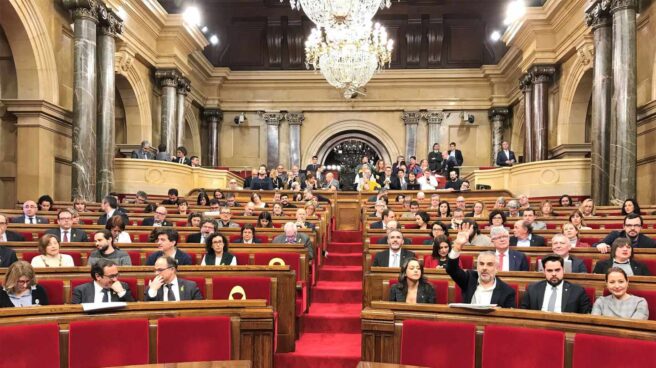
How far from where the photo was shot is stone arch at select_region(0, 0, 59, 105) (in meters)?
9.33

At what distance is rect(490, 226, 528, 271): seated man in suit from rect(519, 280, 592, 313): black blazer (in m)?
0.89

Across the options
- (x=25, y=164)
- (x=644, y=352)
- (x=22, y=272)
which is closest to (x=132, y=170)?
(x=25, y=164)

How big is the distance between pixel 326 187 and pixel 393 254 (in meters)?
7.80

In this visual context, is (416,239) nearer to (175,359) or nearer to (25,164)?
(175,359)

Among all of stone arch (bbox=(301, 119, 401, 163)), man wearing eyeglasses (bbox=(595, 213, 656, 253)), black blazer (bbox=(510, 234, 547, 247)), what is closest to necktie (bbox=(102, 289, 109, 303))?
black blazer (bbox=(510, 234, 547, 247))

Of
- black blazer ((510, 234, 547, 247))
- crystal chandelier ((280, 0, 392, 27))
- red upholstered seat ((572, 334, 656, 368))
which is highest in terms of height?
crystal chandelier ((280, 0, 392, 27))

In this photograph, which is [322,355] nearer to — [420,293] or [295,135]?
[420,293]

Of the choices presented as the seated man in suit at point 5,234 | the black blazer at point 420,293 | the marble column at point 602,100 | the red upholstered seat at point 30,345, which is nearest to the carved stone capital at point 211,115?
the marble column at point 602,100

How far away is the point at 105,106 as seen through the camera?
10977 mm

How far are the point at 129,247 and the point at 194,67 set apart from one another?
12.7 meters

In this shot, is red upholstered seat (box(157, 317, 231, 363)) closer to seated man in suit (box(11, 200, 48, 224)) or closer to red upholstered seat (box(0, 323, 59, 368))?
red upholstered seat (box(0, 323, 59, 368))

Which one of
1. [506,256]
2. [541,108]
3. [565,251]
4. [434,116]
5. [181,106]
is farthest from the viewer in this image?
[434,116]

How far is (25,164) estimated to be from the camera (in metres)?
9.73

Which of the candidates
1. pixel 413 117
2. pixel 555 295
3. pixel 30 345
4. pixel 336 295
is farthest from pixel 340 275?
pixel 413 117
